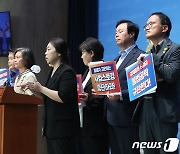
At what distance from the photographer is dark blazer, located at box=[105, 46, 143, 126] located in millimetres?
2959

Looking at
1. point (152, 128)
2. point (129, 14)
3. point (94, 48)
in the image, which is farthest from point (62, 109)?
point (129, 14)

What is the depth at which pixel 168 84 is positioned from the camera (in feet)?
8.77

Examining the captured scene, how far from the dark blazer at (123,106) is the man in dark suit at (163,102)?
0.17 metres

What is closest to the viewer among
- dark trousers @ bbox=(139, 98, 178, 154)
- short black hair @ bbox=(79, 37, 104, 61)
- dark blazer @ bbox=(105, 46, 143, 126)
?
dark trousers @ bbox=(139, 98, 178, 154)

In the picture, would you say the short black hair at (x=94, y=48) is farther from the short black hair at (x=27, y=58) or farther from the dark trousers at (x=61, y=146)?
the dark trousers at (x=61, y=146)

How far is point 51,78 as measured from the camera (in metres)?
3.04

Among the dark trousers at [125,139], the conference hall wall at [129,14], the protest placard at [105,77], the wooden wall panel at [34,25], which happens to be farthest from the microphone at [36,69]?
the wooden wall panel at [34,25]

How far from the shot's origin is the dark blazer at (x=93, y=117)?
130 inches

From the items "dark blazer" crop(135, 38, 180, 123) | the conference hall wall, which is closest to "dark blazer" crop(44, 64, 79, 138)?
"dark blazer" crop(135, 38, 180, 123)

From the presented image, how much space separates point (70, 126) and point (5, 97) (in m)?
0.52

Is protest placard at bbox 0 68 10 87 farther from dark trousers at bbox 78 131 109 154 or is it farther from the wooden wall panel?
the wooden wall panel

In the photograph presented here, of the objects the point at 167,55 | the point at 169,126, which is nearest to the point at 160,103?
the point at 169,126

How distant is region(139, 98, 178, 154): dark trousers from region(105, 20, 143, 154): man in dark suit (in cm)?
20

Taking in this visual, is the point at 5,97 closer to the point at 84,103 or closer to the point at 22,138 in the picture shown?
the point at 22,138
